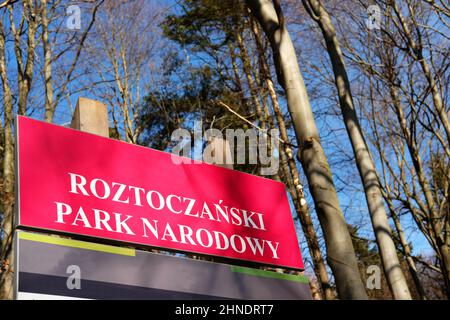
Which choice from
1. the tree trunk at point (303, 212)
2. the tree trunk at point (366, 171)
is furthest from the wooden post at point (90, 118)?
the tree trunk at point (303, 212)

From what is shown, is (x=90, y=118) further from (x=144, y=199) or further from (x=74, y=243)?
(x=74, y=243)

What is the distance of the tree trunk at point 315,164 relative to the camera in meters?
3.73

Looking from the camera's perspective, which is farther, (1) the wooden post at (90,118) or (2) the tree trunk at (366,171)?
(2) the tree trunk at (366,171)

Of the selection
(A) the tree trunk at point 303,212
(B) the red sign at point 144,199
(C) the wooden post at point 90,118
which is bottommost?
(B) the red sign at point 144,199

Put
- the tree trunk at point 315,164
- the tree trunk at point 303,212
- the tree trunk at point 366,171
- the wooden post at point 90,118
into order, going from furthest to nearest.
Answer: the tree trunk at point 303,212 < the tree trunk at point 366,171 < the wooden post at point 90,118 < the tree trunk at point 315,164

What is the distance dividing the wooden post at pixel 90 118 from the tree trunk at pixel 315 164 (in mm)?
1376

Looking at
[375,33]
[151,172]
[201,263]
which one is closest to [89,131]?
[151,172]

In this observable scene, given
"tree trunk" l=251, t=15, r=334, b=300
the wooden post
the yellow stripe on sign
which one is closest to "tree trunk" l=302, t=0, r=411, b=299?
the wooden post

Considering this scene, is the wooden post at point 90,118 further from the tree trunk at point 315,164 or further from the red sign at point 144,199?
the tree trunk at point 315,164

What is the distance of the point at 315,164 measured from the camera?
4.09 metres

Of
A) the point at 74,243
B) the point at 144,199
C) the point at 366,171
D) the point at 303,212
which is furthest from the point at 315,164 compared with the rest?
the point at 303,212

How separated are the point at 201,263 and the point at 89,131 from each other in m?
1.27

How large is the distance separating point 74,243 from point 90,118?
3.69 ft

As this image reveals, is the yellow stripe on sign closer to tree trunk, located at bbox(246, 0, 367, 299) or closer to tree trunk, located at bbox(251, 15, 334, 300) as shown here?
tree trunk, located at bbox(246, 0, 367, 299)
